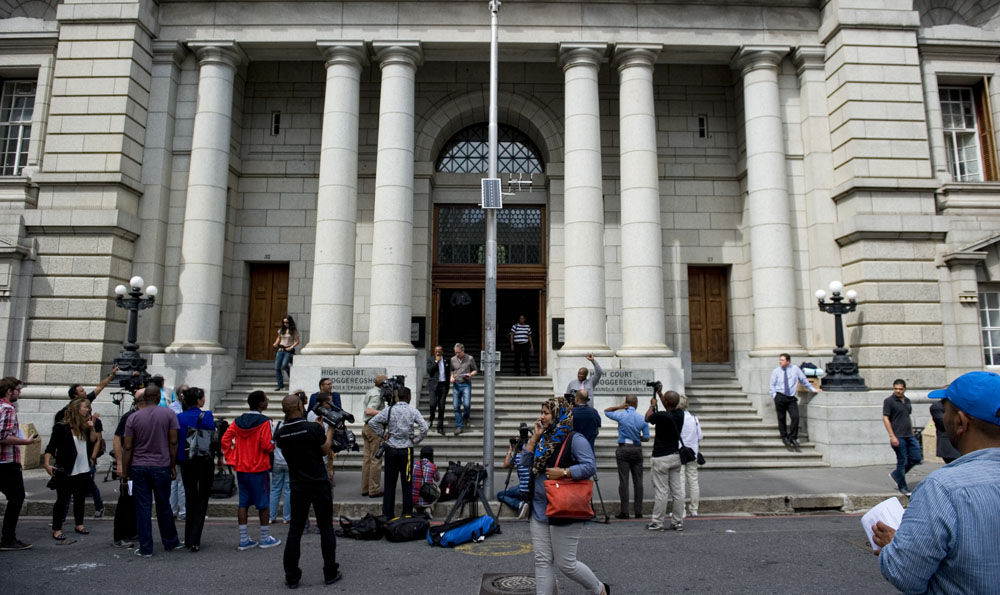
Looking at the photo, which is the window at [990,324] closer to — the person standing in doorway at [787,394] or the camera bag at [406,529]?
the person standing in doorway at [787,394]

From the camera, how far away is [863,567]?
706cm


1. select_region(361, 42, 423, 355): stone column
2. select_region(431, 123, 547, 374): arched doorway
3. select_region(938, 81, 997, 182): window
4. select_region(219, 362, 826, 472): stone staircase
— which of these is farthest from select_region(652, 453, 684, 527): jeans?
select_region(938, 81, 997, 182): window

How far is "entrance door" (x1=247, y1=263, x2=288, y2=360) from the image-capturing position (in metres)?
19.0

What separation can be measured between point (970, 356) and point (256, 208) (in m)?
20.9

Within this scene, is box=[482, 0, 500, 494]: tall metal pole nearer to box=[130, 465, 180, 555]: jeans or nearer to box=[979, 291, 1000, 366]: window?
box=[130, 465, 180, 555]: jeans

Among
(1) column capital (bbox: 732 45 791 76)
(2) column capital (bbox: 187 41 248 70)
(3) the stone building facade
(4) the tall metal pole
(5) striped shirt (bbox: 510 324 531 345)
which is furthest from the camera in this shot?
(5) striped shirt (bbox: 510 324 531 345)

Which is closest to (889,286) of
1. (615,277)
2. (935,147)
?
(935,147)

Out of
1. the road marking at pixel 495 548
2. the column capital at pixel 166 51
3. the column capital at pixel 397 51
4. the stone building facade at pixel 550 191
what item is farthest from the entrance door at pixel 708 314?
the column capital at pixel 166 51

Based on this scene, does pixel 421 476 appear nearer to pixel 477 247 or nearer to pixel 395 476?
pixel 395 476

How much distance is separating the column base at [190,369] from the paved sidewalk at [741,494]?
3195 millimetres

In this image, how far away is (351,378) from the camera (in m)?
15.2

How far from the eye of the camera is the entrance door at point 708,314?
1919cm

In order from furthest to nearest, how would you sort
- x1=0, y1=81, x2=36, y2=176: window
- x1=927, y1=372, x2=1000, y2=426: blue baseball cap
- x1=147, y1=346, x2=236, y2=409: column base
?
x1=0, y1=81, x2=36, y2=176: window, x1=147, y1=346, x2=236, y2=409: column base, x1=927, y1=372, x2=1000, y2=426: blue baseball cap

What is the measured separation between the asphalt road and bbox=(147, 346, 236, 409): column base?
21.7 ft
